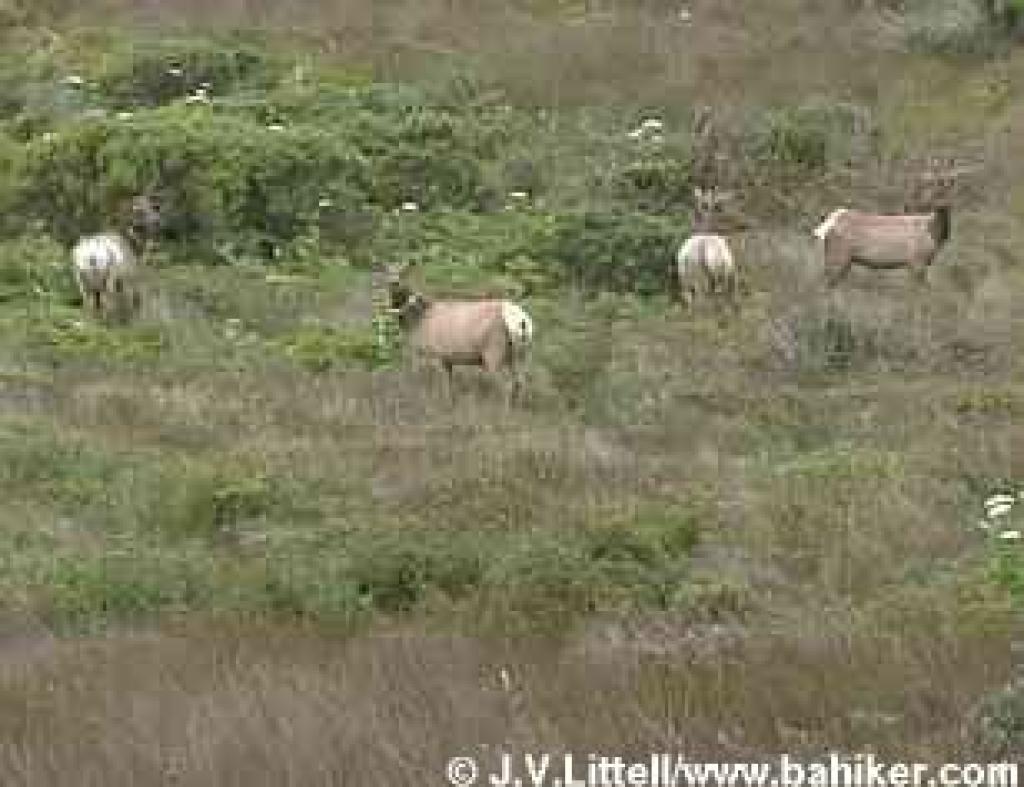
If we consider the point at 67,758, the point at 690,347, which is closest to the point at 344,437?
the point at 690,347

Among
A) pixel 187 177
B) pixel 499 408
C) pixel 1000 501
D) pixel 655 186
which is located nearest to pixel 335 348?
pixel 499 408

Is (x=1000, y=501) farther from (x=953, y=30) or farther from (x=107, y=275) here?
(x=953, y=30)

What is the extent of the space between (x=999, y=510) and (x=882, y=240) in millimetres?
8916

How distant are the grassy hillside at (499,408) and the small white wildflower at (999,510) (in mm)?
157

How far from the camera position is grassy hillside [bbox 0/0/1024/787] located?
6539mm

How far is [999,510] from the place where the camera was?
9.45 metres

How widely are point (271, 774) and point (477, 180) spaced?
16510 millimetres

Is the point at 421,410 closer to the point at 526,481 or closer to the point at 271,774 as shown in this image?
the point at 526,481

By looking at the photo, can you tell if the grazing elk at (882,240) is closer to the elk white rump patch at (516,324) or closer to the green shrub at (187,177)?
the elk white rump patch at (516,324)

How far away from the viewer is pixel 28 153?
20.5 m

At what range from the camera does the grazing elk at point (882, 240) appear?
1808 cm

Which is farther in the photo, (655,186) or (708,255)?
(655,186)

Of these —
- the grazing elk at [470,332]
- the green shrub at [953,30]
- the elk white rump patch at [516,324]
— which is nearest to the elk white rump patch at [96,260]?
the grazing elk at [470,332]

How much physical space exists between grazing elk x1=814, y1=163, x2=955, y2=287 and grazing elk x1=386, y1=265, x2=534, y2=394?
3.77m
